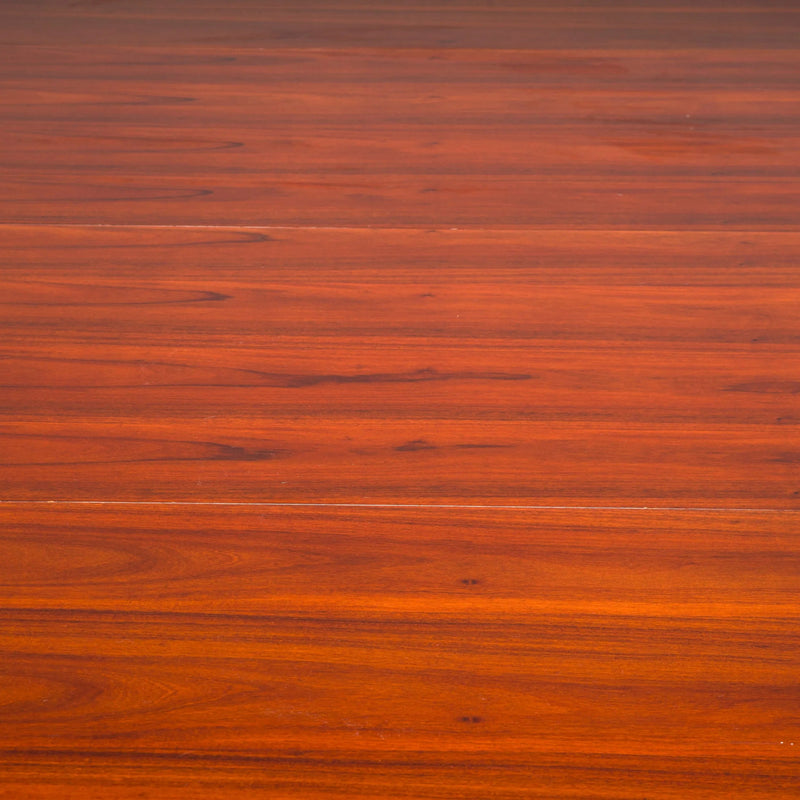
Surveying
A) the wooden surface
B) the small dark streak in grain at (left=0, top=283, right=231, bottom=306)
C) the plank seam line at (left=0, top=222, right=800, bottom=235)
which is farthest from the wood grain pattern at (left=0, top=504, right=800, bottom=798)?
the plank seam line at (left=0, top=222, right=800, bottom=235)

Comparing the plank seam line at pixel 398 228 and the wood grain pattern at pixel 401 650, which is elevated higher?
the plank seam line at pixel 398 228

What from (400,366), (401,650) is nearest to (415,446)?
(400,366)

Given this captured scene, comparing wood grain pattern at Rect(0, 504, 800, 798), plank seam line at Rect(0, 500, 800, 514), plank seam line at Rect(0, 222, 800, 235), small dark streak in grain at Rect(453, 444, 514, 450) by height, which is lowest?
wood grain pattern at Rect(0, 504, 800, 798)

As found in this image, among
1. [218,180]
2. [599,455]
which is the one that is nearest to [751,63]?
[218,180]

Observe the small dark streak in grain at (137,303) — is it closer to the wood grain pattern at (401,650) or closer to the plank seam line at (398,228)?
the plank seam line at (398,228)

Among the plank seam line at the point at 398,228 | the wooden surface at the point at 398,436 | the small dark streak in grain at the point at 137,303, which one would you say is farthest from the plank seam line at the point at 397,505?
the plank seam line at the point at 398,228

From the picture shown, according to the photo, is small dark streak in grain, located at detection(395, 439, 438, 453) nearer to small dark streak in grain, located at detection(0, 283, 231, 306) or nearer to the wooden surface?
the wooden surface

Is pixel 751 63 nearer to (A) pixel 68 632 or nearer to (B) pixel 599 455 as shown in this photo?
(B) pixel 599 455

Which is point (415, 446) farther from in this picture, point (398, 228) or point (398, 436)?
point (398, 228)
